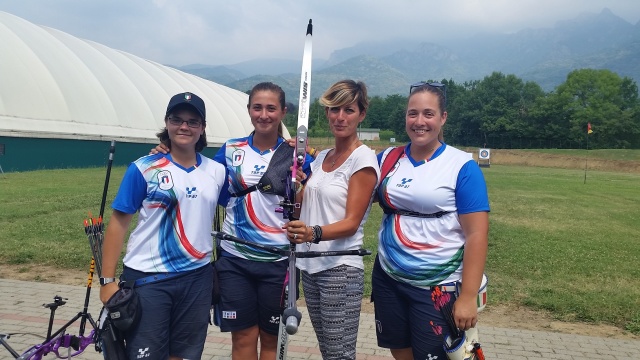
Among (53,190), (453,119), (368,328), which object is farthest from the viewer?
(453,119)

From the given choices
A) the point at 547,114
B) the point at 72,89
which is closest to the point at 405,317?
the point at 72,89

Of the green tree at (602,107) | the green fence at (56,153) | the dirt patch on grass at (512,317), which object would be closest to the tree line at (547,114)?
the green tree at (602,107)

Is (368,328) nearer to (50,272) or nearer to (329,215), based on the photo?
(329,215)

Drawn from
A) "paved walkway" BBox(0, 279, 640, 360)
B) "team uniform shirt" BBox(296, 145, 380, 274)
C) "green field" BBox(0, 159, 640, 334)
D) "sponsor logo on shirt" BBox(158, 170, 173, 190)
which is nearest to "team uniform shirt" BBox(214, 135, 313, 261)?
"team uniform shirt" BBox(296, 145, 380, 274)

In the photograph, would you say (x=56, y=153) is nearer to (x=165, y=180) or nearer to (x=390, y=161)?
(x=165, y=180)

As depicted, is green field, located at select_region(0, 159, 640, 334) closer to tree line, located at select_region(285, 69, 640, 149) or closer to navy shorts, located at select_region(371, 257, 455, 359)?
navy shorts, located at select_region(371, 257, 455, 359)

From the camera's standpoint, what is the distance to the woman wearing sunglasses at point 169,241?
130 inches

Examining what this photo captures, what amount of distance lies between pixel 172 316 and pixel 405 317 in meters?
1.52

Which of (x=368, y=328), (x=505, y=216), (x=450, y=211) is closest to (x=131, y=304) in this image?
(x=450, y=211)

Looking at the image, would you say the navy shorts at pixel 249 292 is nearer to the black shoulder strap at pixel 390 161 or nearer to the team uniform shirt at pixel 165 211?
the team uniform shirt at pixel 165 211

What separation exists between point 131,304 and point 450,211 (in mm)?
2012

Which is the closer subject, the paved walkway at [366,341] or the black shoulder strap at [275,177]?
the black shoulder strap at [275,177]

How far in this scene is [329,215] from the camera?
3311 millimetres

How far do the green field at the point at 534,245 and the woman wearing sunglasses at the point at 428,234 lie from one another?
468 centimetres
